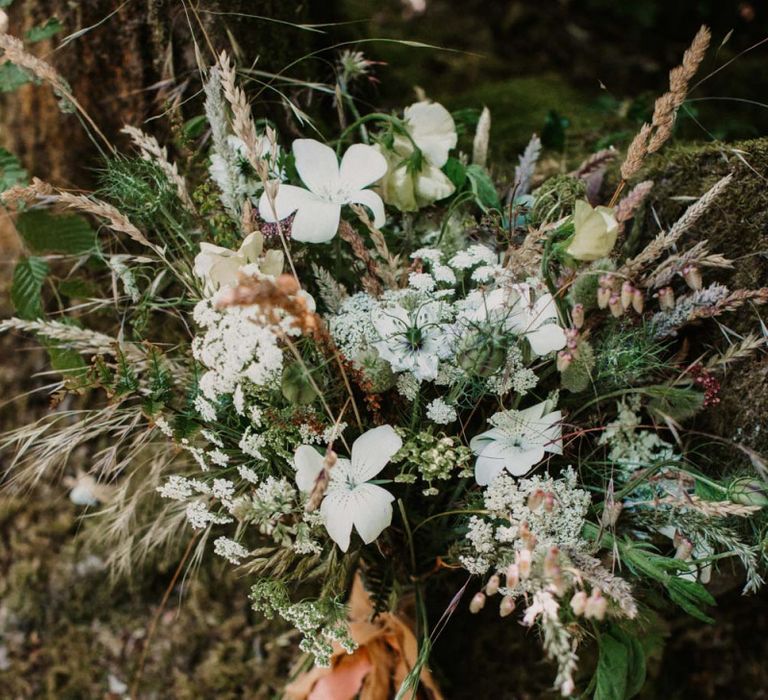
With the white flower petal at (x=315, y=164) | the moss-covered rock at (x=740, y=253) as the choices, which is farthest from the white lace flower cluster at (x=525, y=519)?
the white flower petal at (x=315, y=164)

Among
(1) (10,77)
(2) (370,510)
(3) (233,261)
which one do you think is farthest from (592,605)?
(1) (10,77)

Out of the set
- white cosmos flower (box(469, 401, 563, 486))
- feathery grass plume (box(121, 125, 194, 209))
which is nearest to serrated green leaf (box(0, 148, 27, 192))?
feathery grass plume (box(121, 125, 194, 209))

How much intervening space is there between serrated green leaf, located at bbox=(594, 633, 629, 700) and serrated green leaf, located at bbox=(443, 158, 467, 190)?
0.70 metres

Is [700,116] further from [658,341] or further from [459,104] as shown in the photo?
[658,341]

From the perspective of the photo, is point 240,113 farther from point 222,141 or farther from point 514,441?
point 514,441

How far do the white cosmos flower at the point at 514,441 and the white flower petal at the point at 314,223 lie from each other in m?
0.33

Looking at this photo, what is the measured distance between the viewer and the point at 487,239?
1.08 metres

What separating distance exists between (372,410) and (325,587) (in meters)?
0.25

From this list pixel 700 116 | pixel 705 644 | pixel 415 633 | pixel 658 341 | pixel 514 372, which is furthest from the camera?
pixel 700 116

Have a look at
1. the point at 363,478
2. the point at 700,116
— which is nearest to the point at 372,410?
the point at 363,478

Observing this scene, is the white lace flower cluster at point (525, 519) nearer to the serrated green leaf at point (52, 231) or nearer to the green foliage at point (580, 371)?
the green foliage at point (580, 371)

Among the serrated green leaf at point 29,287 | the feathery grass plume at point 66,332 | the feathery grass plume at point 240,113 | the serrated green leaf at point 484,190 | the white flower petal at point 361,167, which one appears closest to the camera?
the feathery grass plume at point 240,113

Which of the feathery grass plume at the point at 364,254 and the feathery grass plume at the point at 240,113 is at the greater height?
the feathery grass plume at the point at 240,113

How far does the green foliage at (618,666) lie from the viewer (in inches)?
36.2
